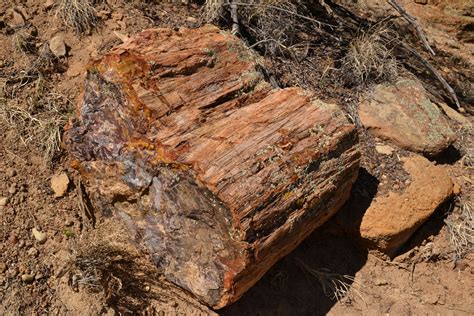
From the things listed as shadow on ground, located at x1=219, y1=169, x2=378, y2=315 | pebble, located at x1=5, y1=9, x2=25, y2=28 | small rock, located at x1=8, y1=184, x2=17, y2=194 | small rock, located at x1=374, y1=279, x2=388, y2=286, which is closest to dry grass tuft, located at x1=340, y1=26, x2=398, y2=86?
shadow on ground, located at x1=219, y1=169, x2=378, y2=315

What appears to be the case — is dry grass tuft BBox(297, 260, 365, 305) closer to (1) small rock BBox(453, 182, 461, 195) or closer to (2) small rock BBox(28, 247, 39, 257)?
(1) small rock BBox(453, 182, 461, 195)

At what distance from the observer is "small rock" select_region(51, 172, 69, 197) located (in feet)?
11.7

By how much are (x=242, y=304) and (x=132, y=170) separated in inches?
51.4

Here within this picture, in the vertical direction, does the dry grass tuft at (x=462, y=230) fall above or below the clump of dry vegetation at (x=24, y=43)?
below

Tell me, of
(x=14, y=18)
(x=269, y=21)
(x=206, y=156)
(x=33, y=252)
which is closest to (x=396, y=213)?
(x=206, y=156)

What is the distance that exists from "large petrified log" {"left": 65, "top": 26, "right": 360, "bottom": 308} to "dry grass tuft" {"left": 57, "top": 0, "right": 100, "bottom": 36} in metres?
1.02

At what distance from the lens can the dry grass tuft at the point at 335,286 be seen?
12.6 ft

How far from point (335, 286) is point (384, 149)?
1169 millimetres

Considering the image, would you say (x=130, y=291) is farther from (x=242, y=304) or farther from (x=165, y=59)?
(x=165, y=59)

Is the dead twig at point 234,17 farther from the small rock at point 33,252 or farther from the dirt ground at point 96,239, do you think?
the small rock at point 33,252

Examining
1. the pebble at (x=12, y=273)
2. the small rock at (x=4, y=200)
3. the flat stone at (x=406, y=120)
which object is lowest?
the pebble at (x=12, y=273)

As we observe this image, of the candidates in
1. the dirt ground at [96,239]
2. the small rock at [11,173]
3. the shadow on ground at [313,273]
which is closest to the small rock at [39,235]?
the dirt ground at [96,239]

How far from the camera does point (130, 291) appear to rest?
3471 millimetres

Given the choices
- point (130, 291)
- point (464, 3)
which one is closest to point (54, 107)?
point (130, 291)
